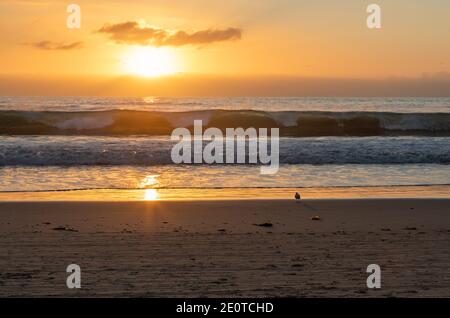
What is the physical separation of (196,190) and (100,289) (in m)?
7.01

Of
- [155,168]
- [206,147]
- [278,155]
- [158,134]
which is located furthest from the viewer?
[158,134]

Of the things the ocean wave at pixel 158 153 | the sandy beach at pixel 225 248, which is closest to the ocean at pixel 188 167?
the ocean wave at pixel 158 153

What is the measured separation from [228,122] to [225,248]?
93.6 ft

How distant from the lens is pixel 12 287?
16.1 feet

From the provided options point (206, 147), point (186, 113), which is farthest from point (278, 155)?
point (186, 113)

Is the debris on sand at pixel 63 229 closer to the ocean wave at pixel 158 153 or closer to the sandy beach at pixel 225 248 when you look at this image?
the sandy beach at pixel 225 248

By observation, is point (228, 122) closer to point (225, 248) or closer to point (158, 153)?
point (158, 153)

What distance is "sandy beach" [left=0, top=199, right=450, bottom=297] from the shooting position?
16.5 ft

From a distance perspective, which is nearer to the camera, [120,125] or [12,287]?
[12,287]

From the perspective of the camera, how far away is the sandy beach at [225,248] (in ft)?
16.5

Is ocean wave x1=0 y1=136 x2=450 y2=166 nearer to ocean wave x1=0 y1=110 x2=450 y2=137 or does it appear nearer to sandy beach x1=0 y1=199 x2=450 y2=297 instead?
sandy beach x1=0 y1=199 x2=450 y2=297

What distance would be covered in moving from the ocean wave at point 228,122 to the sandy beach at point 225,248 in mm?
20142
